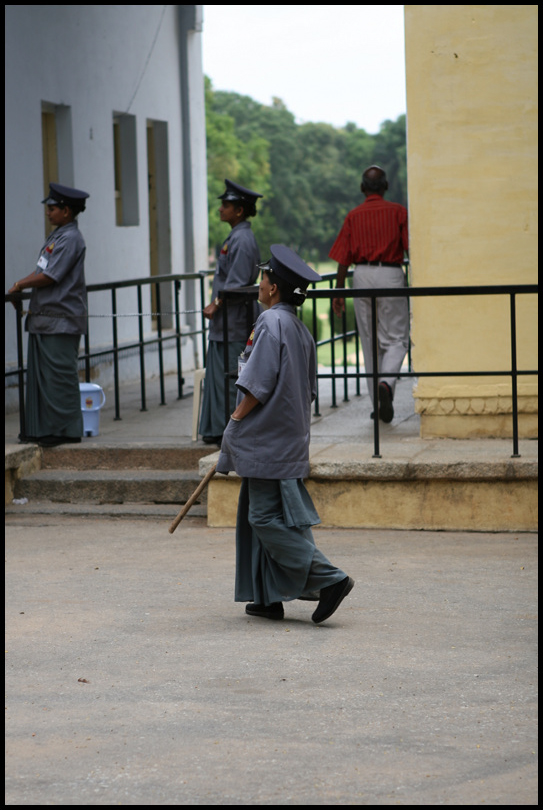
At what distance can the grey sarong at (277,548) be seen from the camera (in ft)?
17.8

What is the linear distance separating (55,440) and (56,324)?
0.81m

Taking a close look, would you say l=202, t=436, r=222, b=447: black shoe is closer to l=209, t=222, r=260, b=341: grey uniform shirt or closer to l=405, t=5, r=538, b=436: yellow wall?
l=209, t=222, r=260, b=341: grey uniform shirt

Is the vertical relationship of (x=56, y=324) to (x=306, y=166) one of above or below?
below

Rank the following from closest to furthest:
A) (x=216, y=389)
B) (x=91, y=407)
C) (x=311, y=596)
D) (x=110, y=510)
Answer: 1. (x=311, y=596)
2. (x=110, y=510)
3. (x=216, y=389)
4. (x=91, y=407)

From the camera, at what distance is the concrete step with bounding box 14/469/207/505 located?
8.09 m

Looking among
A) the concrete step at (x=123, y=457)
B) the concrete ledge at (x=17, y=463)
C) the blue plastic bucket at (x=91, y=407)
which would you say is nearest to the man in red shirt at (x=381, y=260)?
the concrete step at (x=123, y=457)

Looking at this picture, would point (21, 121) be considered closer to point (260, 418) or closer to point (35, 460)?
point (35, 460)

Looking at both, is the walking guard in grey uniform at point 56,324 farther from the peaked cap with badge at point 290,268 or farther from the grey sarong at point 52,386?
the peaked cap with badge at point 290,268

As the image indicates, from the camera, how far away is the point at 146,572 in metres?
6.43

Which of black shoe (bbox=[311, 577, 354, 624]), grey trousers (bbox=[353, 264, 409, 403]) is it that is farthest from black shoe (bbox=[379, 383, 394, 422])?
black shoe (bbox=[311, 577, 354, 624])

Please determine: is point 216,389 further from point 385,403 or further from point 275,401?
point 275,401

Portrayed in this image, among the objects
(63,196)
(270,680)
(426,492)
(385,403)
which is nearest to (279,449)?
(270,680)

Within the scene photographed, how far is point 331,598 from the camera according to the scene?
5.39m

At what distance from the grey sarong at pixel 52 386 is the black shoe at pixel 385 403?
6.93 ft
